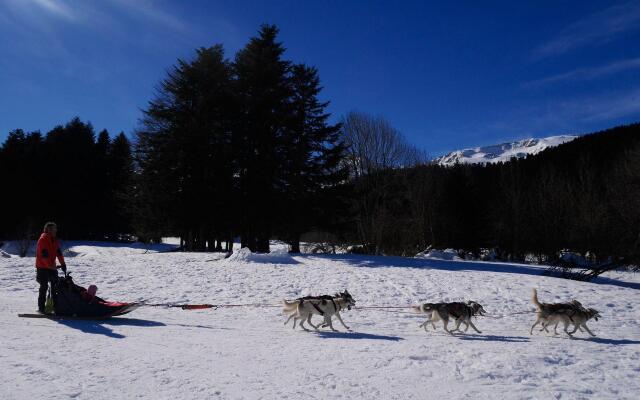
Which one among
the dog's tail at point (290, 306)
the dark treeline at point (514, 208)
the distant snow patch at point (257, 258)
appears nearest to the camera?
the dog's tail at point (290, 306)

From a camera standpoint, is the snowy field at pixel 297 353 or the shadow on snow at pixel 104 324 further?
the shadow on snow at pixel 104 324

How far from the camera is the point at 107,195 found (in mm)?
50875

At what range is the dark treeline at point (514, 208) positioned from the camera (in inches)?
1203

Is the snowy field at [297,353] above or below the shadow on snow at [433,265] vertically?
below

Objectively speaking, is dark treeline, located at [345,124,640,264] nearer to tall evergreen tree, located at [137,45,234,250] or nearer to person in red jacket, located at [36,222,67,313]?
tall evergreen tree, located at [137,45,234,250]

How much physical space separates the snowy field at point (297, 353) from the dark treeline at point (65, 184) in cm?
3819

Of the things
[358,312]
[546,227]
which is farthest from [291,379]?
[546,227]

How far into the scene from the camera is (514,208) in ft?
136

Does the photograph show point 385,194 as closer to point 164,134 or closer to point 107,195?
point 164,134

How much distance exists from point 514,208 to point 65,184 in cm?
4870

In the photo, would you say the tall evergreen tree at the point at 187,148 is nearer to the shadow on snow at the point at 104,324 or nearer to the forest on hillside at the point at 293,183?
the forest on hillside at the point at 293,183

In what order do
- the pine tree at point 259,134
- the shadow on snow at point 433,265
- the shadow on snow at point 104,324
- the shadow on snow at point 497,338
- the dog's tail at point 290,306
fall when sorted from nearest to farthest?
1. the shadow on snow at point 104,324
2. the shadow on snow at point 497,338
3. the dog's tail at point 290,306
4. the shadow on snow at point 433,265
5. the pine tree at point 259,134

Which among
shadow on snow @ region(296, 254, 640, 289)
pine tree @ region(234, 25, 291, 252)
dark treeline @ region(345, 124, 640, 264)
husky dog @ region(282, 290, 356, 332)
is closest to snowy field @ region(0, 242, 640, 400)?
husky dog @ region(282, 290, 356, 332)

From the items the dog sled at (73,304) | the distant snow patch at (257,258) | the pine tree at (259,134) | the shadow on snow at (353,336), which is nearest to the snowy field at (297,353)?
the shadow on snow at (353,336)
